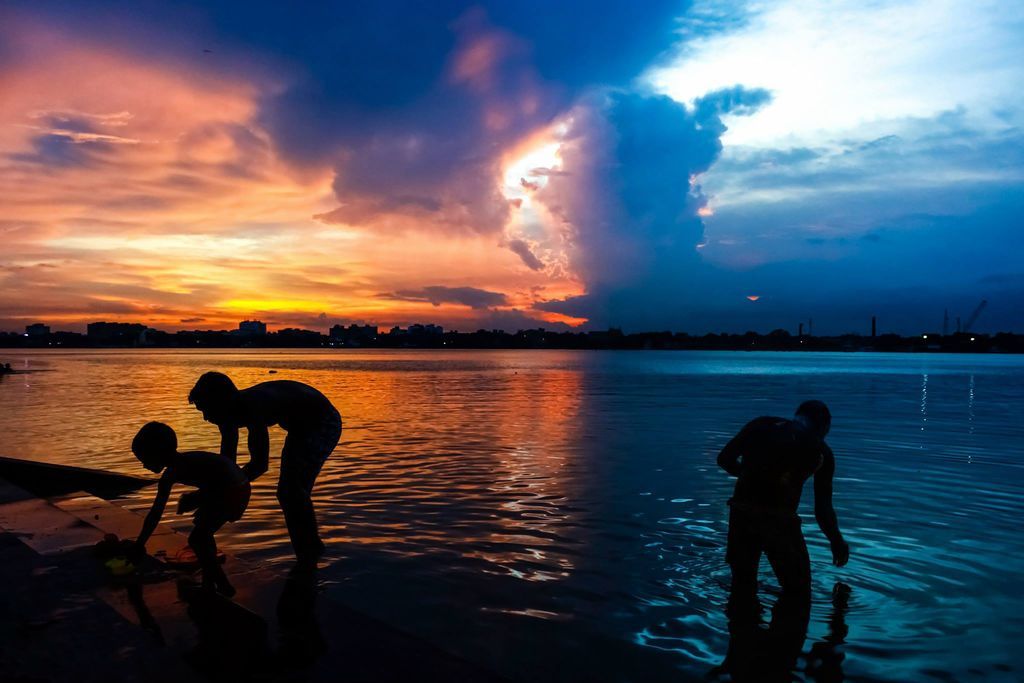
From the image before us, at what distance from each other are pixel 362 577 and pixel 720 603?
353 cm

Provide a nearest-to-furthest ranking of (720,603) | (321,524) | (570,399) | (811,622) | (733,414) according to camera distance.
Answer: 1. (811,622)
2. (720,603)
3. (321,524)
4. (733,414)
5. (570,399)

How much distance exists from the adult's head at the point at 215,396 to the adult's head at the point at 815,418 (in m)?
4.55

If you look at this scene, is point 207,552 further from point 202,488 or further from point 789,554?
point 789,554

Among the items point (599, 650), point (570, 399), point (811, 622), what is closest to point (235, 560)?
point (599, 650)

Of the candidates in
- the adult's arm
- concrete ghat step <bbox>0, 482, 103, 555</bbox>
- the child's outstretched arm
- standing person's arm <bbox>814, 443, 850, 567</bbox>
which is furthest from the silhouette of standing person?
concrete ghat step <bbox>0, 482, 103, 555</bbox>

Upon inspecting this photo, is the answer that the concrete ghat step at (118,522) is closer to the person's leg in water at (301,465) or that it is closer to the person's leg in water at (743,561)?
the person's leg in water at (301,465)

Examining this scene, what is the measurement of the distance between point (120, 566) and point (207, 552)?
843 millimetres

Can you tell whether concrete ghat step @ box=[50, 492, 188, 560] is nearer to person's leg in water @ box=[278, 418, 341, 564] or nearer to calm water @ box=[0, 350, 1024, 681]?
calm water @ box=[0, 350, 1024, 681]

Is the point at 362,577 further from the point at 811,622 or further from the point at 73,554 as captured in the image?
the point at 811,622

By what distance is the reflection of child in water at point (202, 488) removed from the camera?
565 centimetres

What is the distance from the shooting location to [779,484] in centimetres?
547

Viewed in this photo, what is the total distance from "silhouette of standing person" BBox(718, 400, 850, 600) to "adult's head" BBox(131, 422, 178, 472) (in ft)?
14.5

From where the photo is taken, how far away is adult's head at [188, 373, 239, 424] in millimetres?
5699

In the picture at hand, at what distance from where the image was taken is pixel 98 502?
966 cm
